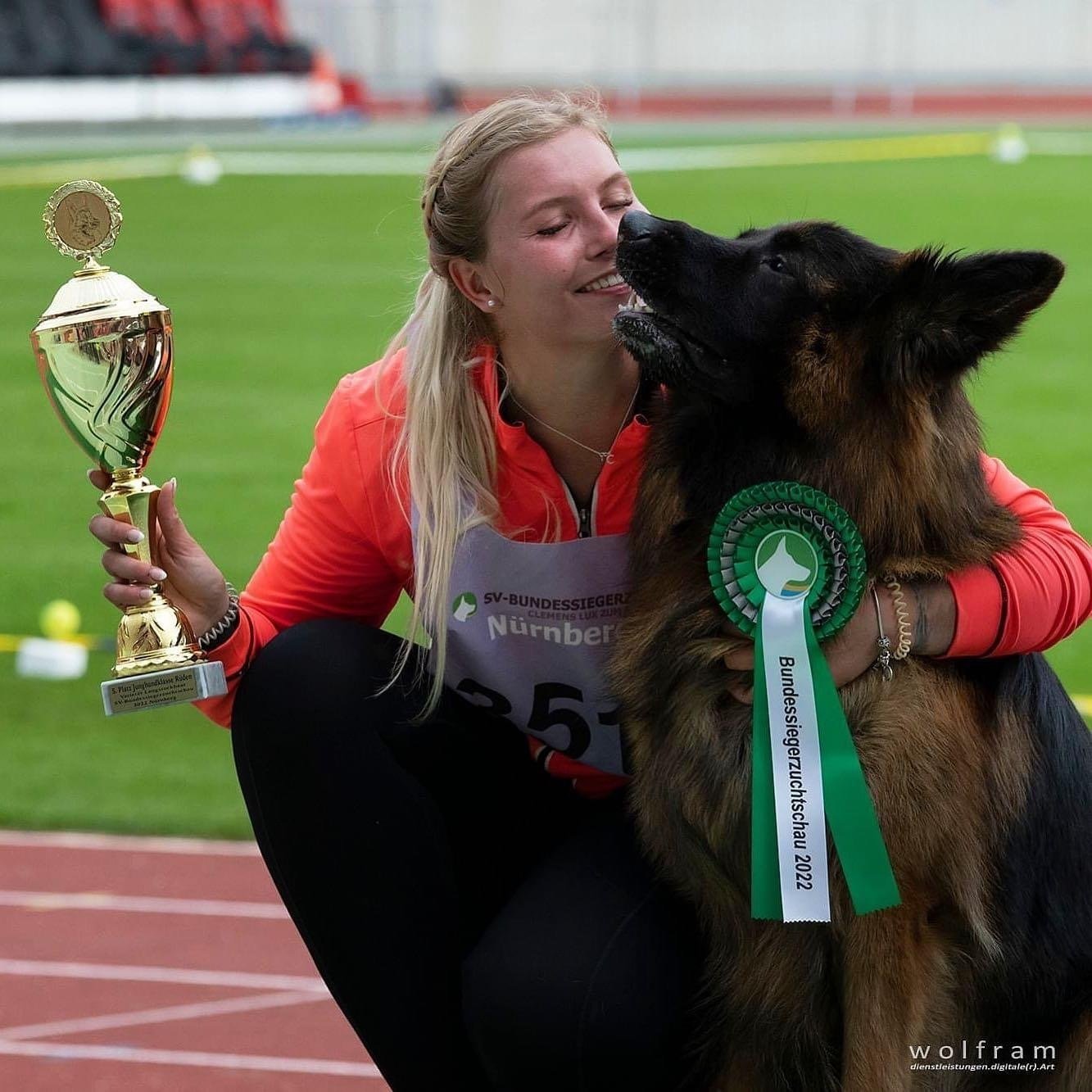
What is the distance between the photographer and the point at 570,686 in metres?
2.83

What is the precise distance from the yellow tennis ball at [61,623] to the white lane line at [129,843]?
131cm

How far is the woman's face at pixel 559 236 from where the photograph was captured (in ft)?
8.96

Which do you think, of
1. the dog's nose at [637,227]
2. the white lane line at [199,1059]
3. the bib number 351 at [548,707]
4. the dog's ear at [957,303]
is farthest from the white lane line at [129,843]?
the dog's ear at [957,303]

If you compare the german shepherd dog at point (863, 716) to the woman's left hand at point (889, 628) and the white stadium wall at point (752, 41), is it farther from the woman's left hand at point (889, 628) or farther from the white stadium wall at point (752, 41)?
the white stadium wall at point (752, 41)

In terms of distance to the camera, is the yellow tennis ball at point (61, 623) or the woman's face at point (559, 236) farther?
the yellow tennis ball at point (61, 623)

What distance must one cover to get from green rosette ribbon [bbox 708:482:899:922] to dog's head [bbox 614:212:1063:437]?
0.15 meters

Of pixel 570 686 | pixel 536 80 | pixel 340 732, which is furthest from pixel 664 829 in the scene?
pixel 536 80

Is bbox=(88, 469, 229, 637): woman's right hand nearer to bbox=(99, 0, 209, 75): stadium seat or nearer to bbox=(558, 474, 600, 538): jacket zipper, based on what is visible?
bbox=(558, 474, 600, 538): jacket zipper

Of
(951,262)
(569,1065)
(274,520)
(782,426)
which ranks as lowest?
(274,520)

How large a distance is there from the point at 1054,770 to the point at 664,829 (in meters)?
0.56

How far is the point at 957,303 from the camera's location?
239 cm

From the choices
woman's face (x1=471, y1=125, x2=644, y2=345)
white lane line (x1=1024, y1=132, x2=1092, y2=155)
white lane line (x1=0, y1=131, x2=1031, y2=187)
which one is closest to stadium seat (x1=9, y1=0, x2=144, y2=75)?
white lane line (x1=0, y1=131, x2=1031, y2=187)

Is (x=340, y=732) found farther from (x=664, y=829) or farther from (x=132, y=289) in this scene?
(x=132, y=289)

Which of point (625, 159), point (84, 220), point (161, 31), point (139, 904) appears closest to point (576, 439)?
point (84, 220)
